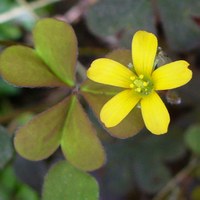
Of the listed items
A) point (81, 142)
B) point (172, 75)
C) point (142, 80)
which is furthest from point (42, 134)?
point (172, 75)

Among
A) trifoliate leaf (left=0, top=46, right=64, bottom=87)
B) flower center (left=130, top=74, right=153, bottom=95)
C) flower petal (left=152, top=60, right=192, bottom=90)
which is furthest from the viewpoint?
trifoliate leaf (left=0, top=46, right=64, bottom=87)

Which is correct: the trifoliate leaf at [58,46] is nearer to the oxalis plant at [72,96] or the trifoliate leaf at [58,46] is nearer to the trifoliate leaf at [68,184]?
the oxalis plant at [72,96]

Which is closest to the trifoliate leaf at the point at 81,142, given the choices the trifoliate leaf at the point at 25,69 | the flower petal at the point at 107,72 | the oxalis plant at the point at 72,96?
the oxalis plant at the point at 72,96

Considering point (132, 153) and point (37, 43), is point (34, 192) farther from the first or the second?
point (37, 43)

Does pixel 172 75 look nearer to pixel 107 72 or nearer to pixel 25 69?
pixel 107 72

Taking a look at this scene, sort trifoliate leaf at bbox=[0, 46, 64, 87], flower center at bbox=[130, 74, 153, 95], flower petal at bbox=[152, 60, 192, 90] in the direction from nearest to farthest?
flower petal at bbox=[152, 60, 192, 90]
flower center at bbox=[130, 74, 153, 95]
trifoliate leaf at bbox=[0, 46, 64, 87]

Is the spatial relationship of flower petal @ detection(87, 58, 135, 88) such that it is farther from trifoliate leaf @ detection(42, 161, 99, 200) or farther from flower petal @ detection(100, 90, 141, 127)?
trifoliate leaf @ detection(42, 161, 99, 200)

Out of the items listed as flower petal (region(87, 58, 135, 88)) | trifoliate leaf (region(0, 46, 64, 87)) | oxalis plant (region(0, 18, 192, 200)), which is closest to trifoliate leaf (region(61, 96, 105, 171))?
oxalis plant (region(0, 18, 192, 200))

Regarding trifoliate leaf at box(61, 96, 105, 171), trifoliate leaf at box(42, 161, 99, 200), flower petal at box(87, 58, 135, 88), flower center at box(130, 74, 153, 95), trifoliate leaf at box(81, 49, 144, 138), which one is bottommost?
trifoliate leaf at box(42, 161, 99, 200)
